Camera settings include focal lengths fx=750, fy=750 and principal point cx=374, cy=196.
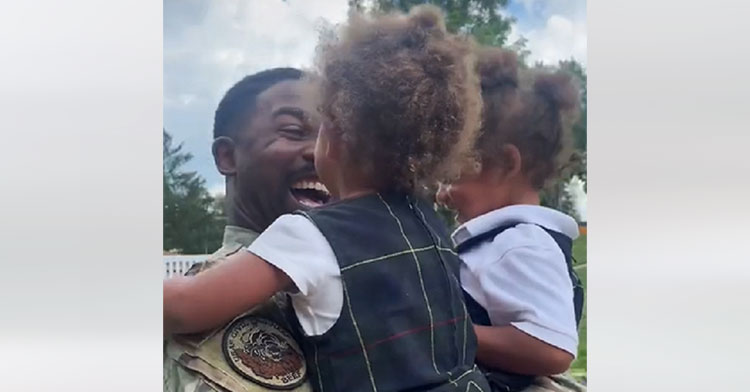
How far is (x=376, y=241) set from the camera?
142cm

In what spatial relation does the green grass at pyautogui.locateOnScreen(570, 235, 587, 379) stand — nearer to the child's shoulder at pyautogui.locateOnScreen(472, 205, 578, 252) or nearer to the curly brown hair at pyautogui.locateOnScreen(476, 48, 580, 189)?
the child's shoulder at pyautogui.locateOnScreen(472, 205, 578, 252)

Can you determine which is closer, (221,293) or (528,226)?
(221,293)

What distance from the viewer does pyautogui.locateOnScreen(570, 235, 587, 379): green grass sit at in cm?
149

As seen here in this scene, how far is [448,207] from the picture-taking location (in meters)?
1.46

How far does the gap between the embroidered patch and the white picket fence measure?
139mm

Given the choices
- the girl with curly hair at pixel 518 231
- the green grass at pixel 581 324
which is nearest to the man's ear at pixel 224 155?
the girl with curly hair at pixel 518 231

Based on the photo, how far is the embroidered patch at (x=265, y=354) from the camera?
1.37 meters

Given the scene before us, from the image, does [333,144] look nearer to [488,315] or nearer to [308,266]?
[308,266]

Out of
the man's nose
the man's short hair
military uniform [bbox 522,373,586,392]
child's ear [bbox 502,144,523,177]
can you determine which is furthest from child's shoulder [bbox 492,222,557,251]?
the man's short hair

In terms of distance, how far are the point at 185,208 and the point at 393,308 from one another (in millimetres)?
433

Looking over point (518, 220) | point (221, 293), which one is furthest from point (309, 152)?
point (518, 220)
